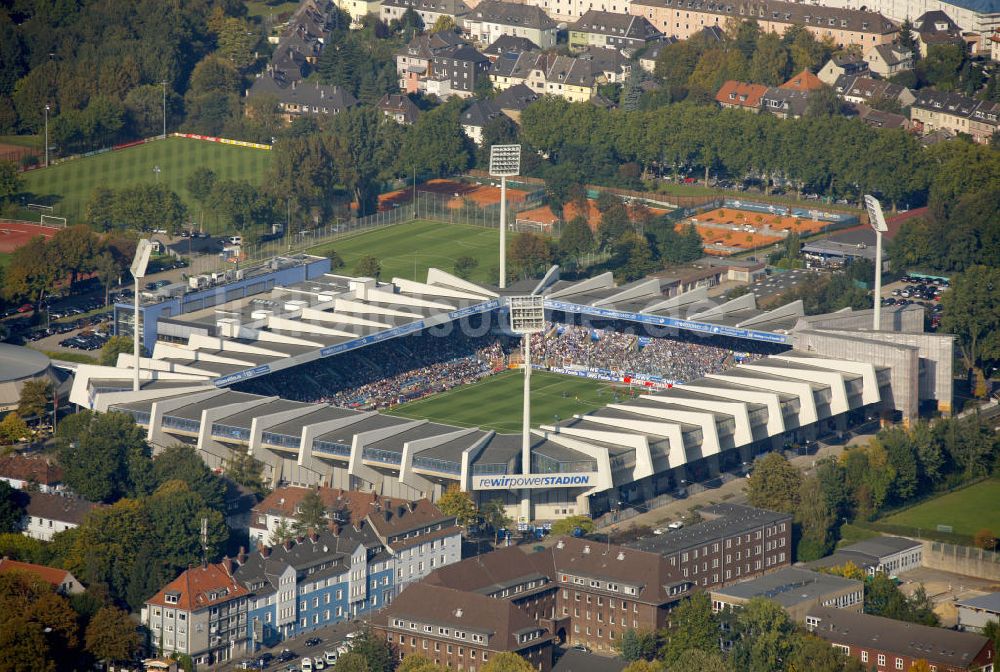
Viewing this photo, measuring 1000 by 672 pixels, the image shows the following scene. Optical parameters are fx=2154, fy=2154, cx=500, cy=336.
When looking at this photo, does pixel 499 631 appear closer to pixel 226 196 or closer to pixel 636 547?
pixel 636 547

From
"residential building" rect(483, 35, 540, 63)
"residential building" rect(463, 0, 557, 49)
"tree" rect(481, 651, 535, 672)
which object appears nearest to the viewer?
"tree" rect(481, 651, 535, 672)

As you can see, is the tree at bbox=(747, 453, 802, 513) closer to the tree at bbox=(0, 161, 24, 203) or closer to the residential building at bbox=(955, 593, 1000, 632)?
the residential building at bbox=(955, 593, 1000, 632)

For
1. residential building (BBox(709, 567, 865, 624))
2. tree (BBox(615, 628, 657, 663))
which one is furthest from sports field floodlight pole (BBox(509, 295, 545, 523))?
tree (BBox(615, 628, 657, 663))

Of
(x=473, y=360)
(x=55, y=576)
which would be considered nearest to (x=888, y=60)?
(x=473, y=360)

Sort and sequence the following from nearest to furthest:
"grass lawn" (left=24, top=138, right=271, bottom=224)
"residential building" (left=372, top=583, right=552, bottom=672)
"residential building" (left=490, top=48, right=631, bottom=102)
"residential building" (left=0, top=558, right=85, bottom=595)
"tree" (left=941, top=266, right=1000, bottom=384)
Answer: "residential building" (left=372, top=583, right=552, bottom=672), "residential building" (left=0, top=558, right=85, bottom=595), "tree" (left=941, top=266, right=1000, bottom=384), "grass lawn" (left=24, top=138, right=271, bottom=224), "residential building" (left=490, top=48, right=631, bottom=102)

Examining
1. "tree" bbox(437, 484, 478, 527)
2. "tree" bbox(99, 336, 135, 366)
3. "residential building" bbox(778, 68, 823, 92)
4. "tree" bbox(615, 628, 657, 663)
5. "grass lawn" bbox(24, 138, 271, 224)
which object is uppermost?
"residential building" bbox(778, 68, 823, 92)
